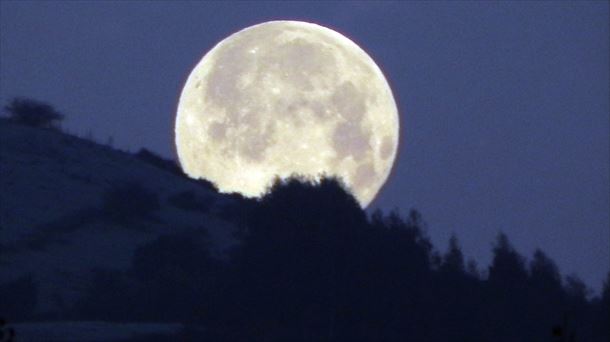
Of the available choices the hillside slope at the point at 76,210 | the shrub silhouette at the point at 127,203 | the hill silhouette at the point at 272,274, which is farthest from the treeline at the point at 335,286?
the shrub silhouette at the point at 127,203

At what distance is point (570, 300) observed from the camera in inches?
2719

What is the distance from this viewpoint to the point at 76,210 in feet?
263

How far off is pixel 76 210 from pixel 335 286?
19.8 metres

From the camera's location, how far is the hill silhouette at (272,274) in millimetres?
62438

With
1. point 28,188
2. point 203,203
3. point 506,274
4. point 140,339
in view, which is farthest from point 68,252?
point 140,339

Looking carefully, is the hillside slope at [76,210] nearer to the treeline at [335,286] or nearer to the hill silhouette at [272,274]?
the hill silhouette at [272,274]

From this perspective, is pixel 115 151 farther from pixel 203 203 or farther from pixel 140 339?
pixel 140 339

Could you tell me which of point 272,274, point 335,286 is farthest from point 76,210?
point 335,286

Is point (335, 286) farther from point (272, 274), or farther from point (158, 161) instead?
point (158, 161)

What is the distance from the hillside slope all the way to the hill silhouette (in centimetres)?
13

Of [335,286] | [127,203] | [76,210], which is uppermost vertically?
[127,203]

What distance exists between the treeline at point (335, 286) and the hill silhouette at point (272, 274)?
7 centimetres

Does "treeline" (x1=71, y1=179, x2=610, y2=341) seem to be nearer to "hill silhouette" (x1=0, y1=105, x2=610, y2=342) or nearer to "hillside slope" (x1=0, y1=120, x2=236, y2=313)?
"hill silhouette" (x1=0, y1=105, x2=610, y2=342)

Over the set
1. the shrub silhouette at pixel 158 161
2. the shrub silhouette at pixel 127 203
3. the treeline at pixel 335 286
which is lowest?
the treeline at pixel 335 286
